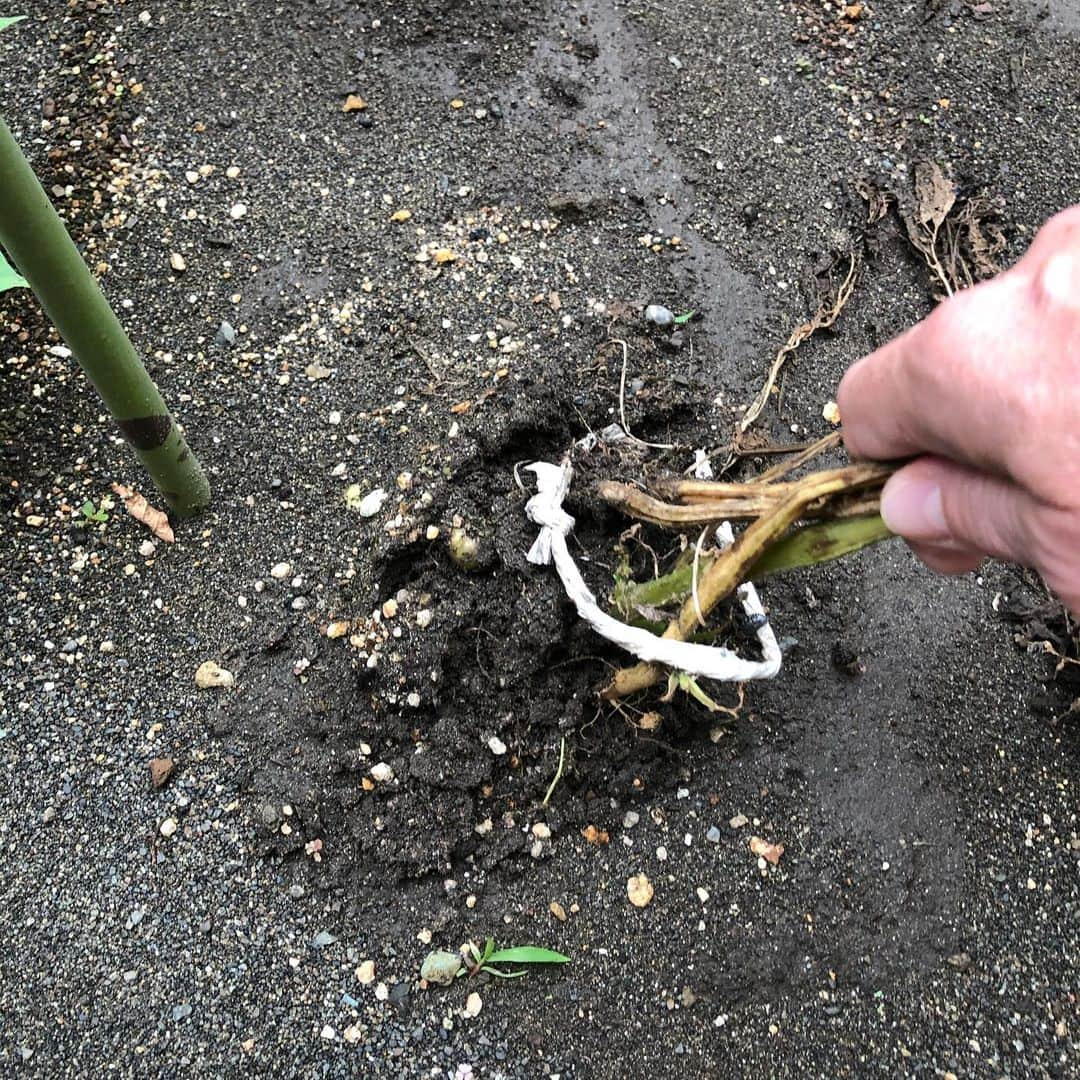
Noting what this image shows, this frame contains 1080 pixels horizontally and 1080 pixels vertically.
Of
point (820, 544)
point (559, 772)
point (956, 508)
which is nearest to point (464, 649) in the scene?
point (559, 772)

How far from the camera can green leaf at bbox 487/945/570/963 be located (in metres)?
0.92

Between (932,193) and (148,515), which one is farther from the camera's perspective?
(932,193)

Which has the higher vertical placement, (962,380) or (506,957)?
(962,380)

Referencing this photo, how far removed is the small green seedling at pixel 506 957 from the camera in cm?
92

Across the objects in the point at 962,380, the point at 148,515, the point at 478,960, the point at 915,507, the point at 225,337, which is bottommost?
the point at 478,960

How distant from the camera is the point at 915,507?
0.62 meters

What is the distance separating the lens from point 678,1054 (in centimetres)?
90

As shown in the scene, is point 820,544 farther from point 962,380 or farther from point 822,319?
point 822,319

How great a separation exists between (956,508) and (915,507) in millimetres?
26

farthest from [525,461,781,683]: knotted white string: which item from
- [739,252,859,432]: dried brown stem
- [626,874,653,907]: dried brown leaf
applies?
[739,252,859,432]: dried brown stem

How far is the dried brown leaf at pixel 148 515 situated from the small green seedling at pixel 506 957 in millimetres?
609

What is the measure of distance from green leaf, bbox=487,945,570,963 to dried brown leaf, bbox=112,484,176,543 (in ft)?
2.04

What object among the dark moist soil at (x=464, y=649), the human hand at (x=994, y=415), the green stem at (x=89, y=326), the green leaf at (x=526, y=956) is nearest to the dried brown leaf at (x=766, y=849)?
the dark moist soil at (x=464, y=649)

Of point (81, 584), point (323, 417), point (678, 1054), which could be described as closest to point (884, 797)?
point (678, 1054)
